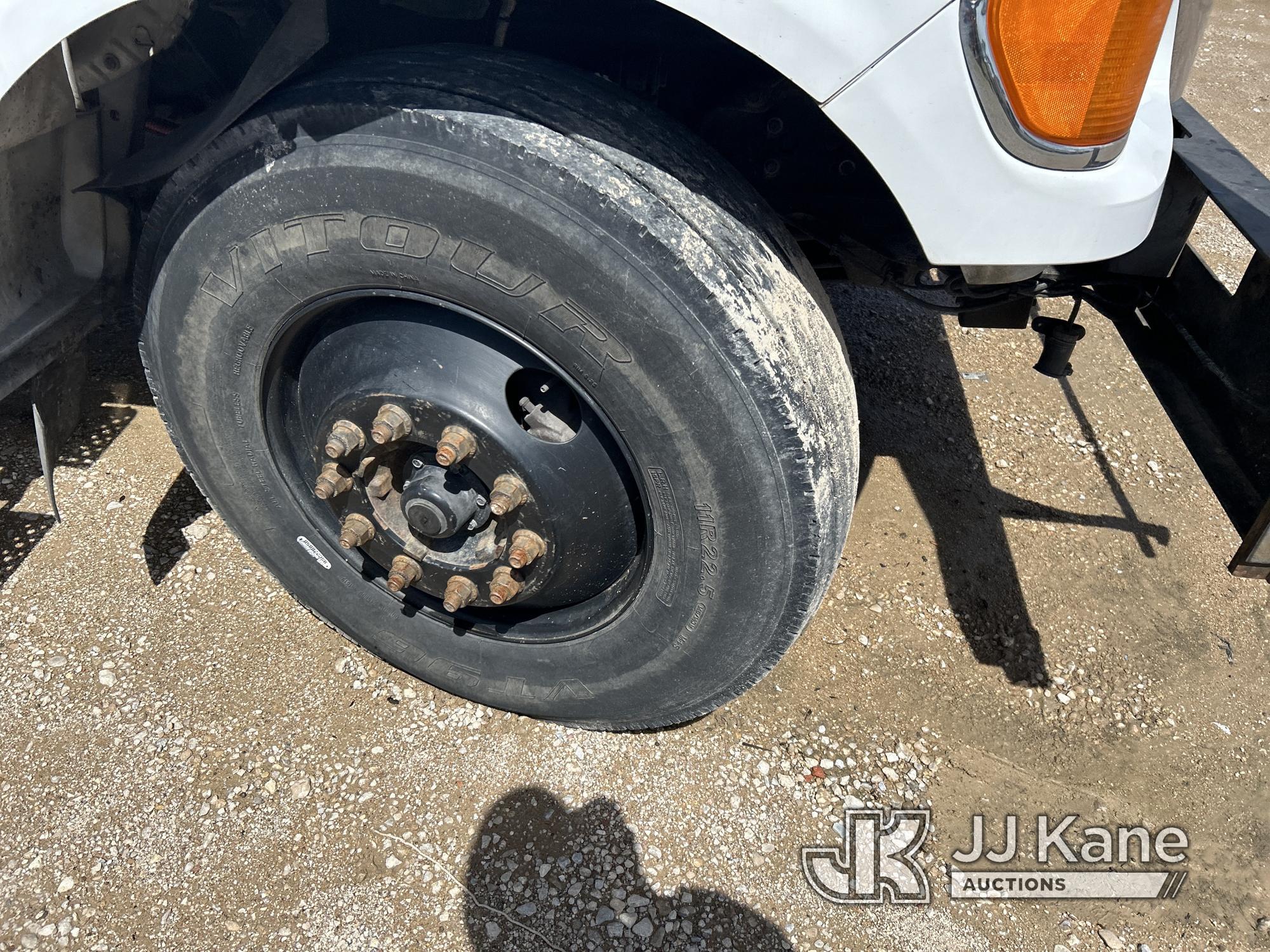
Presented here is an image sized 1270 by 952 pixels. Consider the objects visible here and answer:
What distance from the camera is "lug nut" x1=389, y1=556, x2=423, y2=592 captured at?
1.64 metres

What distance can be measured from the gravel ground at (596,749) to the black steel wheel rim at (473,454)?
1.50 feet

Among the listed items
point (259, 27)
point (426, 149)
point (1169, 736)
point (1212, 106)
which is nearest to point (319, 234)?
point (426, 149)

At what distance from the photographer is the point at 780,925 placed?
1.65m

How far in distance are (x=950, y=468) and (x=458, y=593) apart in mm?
1863

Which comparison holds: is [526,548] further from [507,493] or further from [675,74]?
[675,74]

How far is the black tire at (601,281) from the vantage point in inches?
49.0

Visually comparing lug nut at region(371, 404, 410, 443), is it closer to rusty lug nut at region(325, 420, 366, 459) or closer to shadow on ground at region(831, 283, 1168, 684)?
rusty lug nut at region(325, 420, 366, 459)

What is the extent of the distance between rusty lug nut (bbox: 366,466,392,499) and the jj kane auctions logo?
1182 mm

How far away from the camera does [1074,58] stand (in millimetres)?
1019

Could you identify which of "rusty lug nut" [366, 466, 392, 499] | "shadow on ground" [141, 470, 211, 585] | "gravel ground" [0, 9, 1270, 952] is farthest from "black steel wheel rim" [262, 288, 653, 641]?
"shadow on ground" [141, 470, 211, 585]

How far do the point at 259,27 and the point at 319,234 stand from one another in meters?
0.74

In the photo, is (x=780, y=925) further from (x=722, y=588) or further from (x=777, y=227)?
(x=777, y=227)

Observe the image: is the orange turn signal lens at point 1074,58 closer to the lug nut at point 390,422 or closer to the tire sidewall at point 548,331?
the tire sidewall at point 548,331

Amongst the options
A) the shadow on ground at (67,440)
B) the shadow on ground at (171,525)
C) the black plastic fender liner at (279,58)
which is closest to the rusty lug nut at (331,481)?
the black plastic fender liner at (279,58)
